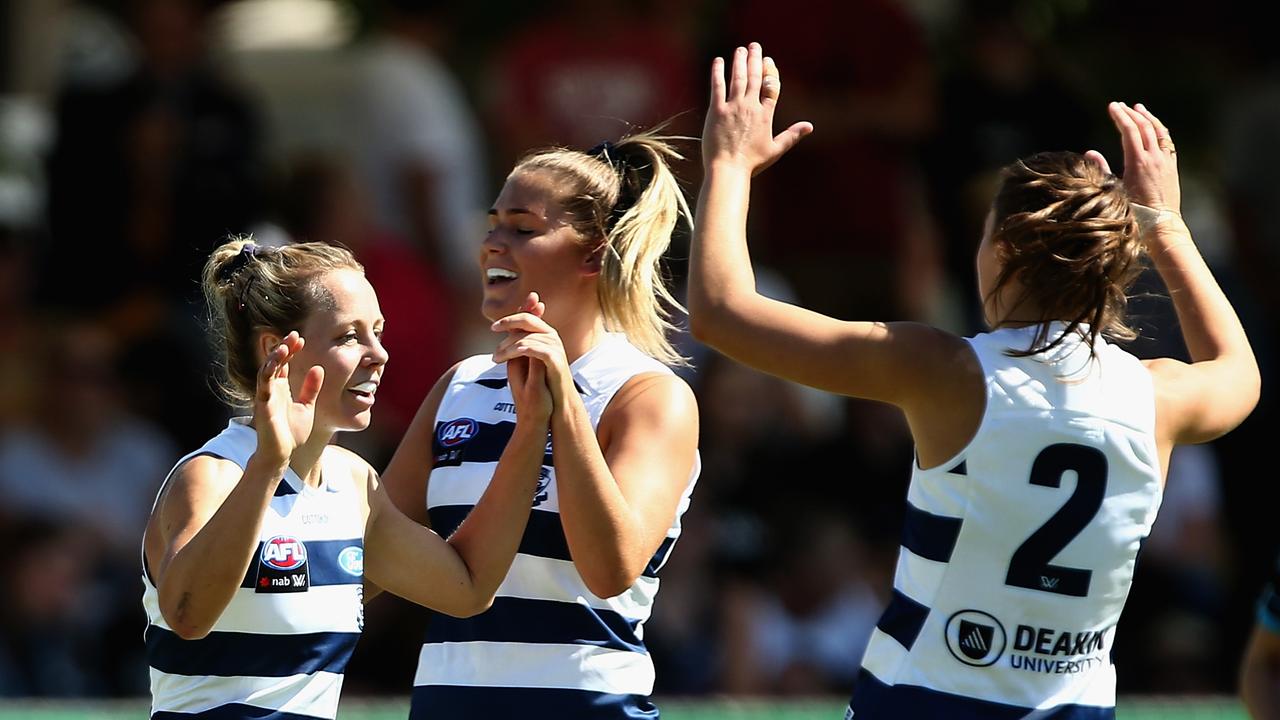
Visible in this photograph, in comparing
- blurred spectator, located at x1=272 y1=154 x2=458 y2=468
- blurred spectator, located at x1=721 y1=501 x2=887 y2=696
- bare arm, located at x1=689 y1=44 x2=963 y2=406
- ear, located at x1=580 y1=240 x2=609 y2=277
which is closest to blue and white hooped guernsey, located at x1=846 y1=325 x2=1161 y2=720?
bare arm, located at x1=689 y1=44 x2=963 y2=406

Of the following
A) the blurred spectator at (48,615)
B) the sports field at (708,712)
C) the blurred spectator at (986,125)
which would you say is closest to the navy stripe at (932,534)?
the sports field at (708,712)

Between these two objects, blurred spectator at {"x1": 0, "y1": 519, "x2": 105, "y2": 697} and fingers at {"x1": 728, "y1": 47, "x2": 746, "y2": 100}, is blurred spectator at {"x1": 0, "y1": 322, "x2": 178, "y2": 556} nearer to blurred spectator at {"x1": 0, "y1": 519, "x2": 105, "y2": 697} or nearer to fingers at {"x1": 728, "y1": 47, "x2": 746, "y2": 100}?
blurred spectator at {"x1": 0, "y1": 519, "x2": 105, "y2": 697}

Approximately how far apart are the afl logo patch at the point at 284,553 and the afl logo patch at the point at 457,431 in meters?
0.45

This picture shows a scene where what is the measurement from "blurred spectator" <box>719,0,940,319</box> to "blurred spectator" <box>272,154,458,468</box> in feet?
5.07

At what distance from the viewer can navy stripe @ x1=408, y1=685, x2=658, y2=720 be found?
288 centimetres

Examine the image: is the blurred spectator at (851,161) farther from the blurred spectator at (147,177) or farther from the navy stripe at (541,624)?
the navy stripe at (541,624)

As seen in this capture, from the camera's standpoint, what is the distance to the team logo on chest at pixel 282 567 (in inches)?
104

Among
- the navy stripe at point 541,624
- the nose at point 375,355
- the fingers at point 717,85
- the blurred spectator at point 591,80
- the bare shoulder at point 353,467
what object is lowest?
the navy stripe at point 541,624

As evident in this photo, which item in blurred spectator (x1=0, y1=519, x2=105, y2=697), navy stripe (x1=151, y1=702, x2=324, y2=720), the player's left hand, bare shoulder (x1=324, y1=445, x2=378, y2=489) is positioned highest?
the player's left hand

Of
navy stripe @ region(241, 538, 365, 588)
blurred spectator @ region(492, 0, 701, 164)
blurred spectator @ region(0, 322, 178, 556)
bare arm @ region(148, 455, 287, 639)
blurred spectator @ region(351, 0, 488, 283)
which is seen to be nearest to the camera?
bare arm @ region(148, 455, 287, 639)

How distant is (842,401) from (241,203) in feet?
8.90

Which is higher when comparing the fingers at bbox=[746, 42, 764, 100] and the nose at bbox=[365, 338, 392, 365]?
the fingers at bbox=[746, 42, 764, 100]

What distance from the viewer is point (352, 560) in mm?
2771

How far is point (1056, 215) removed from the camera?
8.74ft
